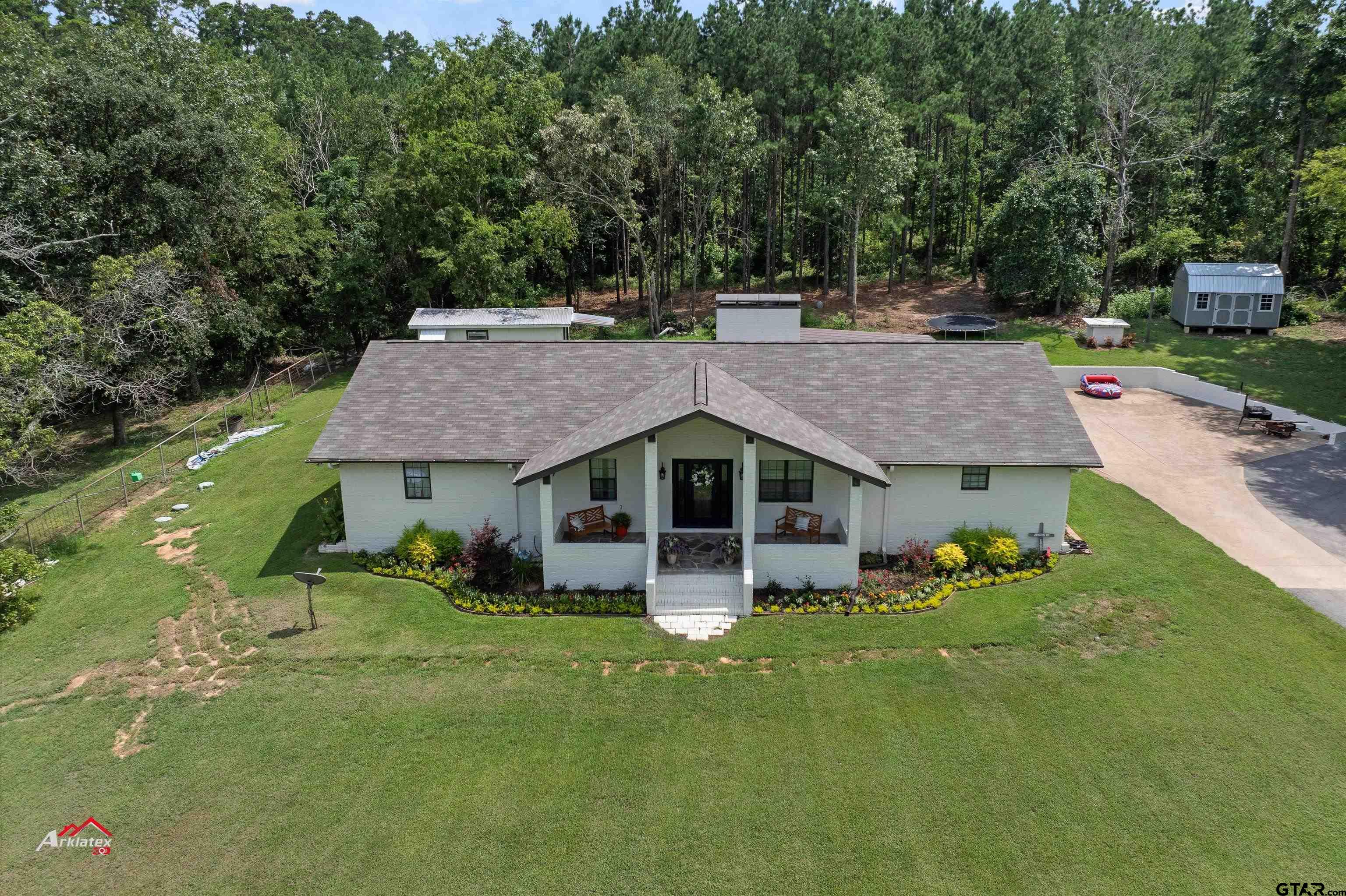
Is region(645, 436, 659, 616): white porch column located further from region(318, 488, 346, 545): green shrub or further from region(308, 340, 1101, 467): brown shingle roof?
region(318, 488, 346, 545): green shrub

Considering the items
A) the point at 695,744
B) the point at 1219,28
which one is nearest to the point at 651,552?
the point at 695,744

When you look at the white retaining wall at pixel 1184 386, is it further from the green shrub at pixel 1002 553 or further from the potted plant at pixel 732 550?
the potted plant at pixel 732 550

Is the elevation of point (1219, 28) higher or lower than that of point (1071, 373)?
higher

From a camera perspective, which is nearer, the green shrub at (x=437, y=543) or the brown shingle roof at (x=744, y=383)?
the brown shingle roof at (x=744, y=383)

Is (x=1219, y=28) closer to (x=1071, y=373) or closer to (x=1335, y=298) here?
(x=1335, y=298)

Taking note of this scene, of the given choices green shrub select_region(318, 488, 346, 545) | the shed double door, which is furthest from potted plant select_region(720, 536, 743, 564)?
the shed double door

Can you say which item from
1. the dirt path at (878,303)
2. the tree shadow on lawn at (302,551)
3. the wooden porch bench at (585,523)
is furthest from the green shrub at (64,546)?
the dirt path at (878,303)
